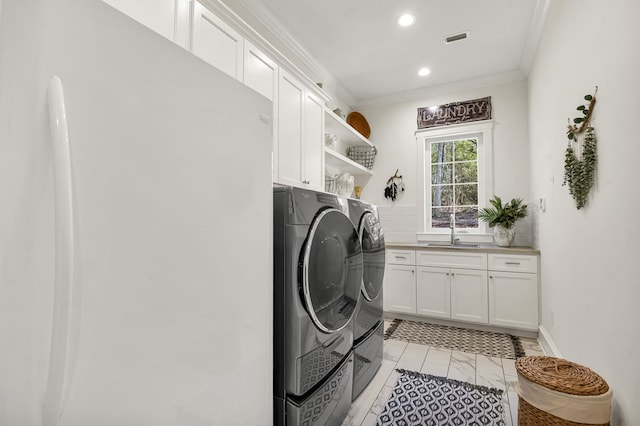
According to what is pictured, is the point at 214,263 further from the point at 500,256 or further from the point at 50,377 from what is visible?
the point at 500,256

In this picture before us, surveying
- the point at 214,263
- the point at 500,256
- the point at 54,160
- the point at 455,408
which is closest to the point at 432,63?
the point at 500,256

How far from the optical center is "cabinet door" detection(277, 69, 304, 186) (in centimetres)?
228

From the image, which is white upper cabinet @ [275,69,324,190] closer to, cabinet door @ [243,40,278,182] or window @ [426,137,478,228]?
cabinet door @ [243,40,278,182]

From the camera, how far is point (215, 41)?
174cm

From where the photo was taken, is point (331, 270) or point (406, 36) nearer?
point (331, 270)

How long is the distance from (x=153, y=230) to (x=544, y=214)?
301cm

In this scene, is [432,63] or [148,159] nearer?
[148,159]

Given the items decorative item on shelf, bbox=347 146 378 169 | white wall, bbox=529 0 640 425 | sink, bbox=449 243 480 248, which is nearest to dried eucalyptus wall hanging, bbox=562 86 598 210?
white wall, bbox=529 0 640 425

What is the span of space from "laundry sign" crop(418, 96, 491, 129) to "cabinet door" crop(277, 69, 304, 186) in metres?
2.03

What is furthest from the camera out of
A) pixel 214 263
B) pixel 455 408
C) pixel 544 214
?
pixel 544 214

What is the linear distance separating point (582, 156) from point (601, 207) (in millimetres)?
327

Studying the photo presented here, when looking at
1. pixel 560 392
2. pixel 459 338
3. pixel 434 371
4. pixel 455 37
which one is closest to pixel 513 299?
pixel 459 338

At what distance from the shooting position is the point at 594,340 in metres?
1.55

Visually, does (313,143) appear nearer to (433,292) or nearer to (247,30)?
(247,30)
